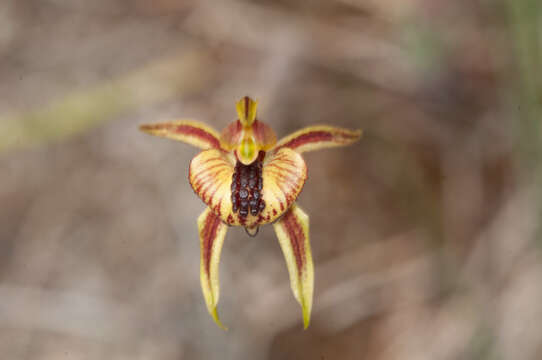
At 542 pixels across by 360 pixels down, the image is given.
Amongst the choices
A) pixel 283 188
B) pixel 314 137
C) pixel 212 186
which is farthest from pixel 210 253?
pixel 314 137

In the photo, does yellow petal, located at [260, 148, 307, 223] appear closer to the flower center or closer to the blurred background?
the flower center

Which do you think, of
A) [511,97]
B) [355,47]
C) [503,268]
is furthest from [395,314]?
[355,47]

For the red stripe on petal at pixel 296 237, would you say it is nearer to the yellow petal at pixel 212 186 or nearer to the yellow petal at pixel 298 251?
the yellow petal at pixel 298 251

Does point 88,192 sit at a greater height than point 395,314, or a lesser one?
greater

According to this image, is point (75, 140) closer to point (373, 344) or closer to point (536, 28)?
point (373, 344)

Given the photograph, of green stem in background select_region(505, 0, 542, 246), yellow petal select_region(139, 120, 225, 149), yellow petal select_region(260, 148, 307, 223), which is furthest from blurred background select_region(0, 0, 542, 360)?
yellow petal select_region(260, 148, 307, 223)

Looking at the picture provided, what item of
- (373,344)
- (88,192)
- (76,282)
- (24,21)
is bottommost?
(373,344)

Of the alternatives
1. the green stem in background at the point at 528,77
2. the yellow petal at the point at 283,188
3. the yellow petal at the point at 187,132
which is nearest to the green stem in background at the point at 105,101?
the yellow petal at the point at 187,132
